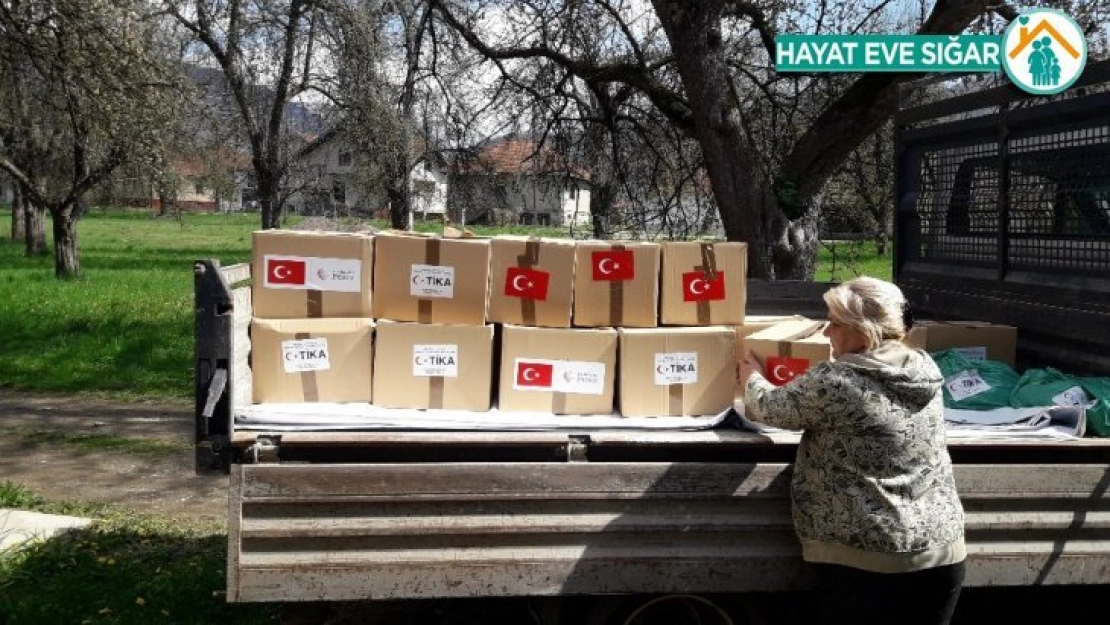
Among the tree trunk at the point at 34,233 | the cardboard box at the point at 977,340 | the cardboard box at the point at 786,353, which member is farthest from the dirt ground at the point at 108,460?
the tree trunk at the point at 34,233

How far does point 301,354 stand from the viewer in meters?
3.97

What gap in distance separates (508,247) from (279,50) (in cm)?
1349

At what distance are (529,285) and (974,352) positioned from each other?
1.92 meters

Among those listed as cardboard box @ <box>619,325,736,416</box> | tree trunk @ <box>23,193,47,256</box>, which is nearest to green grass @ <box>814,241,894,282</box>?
cardboard box @ <box>619,325,736,416</box>

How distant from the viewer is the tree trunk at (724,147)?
355 inches

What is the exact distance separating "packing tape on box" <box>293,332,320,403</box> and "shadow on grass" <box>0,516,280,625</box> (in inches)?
44.7

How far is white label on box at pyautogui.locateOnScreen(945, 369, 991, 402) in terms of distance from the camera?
4391mm

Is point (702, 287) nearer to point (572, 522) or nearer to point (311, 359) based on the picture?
point (572, 522)

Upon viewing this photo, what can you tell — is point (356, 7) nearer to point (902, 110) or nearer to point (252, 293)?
point (902, 110)

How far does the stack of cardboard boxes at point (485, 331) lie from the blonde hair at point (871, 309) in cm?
69

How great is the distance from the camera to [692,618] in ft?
12.6

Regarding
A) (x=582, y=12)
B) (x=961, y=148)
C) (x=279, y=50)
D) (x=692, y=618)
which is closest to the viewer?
(x=692, y=618)

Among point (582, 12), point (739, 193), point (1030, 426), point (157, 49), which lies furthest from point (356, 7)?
point (1030, 426)

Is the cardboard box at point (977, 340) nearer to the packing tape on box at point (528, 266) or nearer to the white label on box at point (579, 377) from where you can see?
the white label on box at point (579, 377)
